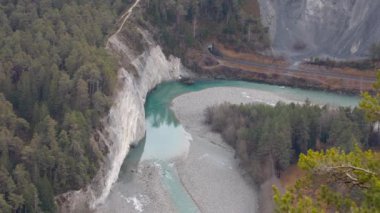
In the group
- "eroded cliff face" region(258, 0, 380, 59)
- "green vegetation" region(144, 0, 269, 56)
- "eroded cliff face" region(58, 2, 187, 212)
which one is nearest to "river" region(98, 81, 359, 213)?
"eroded cliff face" region(58, 2, 187, 212)

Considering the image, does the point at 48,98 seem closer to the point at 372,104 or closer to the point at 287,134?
the point at 287,134

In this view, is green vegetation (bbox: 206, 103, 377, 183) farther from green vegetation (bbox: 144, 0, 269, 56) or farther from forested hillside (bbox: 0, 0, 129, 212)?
green vegetation (bbox: 144, 0, 269, 56)

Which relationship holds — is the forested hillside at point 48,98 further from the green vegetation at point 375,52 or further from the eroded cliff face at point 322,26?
the green vegetation at point 375,52

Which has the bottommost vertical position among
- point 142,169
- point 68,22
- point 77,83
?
point 142,169

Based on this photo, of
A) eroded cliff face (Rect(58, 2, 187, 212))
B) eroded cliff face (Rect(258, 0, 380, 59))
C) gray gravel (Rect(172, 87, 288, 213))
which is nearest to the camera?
eroded cliff face (Rect(58, 2, 187, 212))

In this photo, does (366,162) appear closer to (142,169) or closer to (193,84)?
(142,169)

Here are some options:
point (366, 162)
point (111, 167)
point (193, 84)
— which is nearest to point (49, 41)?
point (111, 167)

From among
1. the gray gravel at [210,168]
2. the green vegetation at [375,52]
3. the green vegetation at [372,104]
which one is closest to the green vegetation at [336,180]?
the green vegetation at [372,104]
